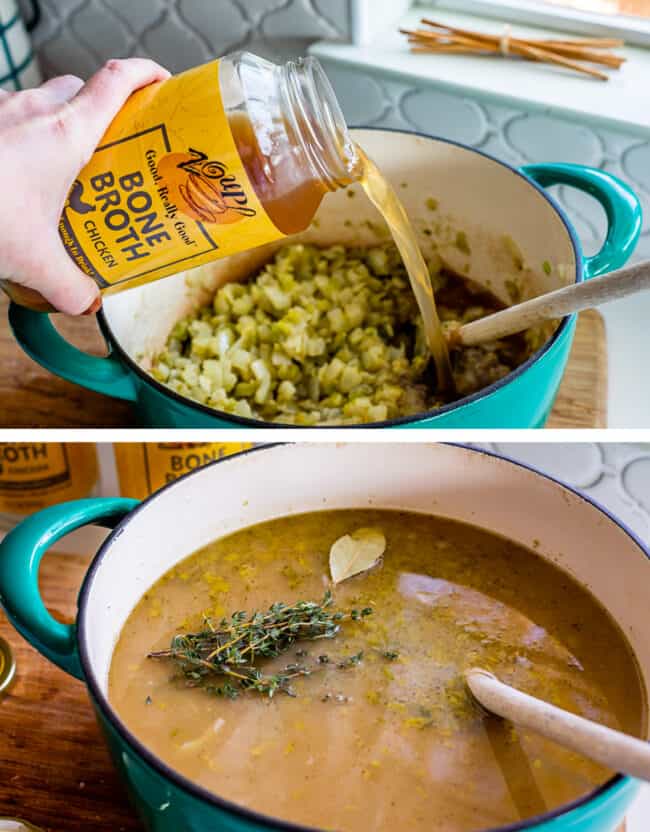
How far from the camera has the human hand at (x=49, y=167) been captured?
0.78 m

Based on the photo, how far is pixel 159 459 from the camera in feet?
3.21

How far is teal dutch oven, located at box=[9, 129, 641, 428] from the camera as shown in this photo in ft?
2.88

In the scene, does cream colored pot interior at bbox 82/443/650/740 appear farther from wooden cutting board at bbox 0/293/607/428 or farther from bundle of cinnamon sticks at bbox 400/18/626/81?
bundle of cinnamon sticks at bbox 400/18/626/81

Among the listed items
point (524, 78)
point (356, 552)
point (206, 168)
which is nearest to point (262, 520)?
point (356, 552)

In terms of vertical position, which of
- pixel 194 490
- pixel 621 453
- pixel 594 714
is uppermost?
pixel 194 490

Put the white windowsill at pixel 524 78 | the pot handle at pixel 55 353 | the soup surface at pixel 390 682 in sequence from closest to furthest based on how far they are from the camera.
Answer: the soup surface at pixel 390 682
the pot handle at pixel 55 353
the white windowsill at pixel 524 78

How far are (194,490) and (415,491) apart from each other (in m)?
0.19

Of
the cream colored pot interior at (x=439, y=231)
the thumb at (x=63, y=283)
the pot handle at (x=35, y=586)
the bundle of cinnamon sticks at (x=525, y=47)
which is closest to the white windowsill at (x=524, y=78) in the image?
the bundle of cinnamon sticks at (x=525, y=47)

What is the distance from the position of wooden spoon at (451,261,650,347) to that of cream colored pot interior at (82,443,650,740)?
142mm

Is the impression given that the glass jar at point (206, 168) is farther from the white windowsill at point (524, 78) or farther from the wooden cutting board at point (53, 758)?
the white windowsill at point (524, 78)

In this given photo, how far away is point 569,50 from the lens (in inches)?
59.5

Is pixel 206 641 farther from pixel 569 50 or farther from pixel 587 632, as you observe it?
pixel 569 50

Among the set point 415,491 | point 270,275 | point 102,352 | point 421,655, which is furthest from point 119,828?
point 270,275

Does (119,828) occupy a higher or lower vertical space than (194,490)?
lower
